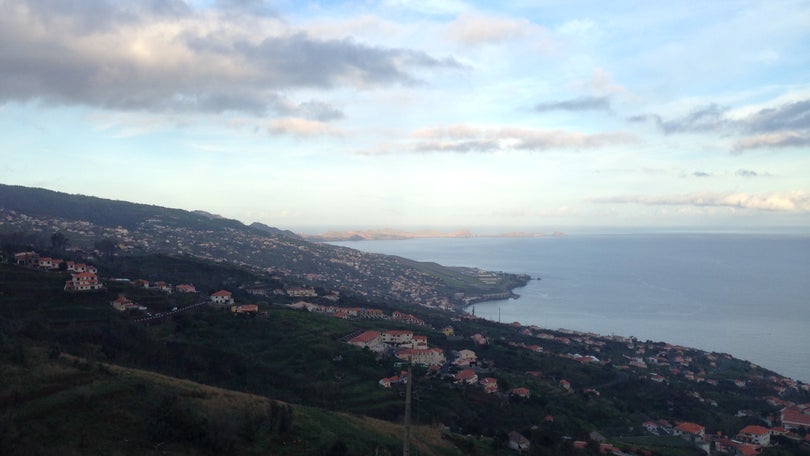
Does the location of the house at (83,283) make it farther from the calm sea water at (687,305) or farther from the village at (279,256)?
the calm sea water at (687,305)

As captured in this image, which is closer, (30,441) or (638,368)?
(30,441)

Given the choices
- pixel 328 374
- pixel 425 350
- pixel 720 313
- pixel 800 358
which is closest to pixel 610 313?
pixel 720 313

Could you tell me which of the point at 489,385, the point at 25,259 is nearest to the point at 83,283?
the point at 25,259

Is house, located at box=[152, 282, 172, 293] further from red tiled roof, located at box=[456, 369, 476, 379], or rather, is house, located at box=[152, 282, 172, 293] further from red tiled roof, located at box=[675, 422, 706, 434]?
red tiled roof, located at box=[675, 422, 706, 434]

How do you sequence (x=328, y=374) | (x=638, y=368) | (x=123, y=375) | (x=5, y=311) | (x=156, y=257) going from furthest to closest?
(x=156, y=257), (x=638, y=368), (x=328, y=374), (x=5, y=311), (x=123, y=375)

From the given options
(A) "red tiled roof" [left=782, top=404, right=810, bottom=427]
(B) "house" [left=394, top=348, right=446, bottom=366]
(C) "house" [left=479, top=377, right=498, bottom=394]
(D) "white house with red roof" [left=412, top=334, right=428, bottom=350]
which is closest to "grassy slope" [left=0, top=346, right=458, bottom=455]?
(C) "house" [left=479, top=377, right=498, bottom=394]

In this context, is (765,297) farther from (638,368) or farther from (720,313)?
(638,368)

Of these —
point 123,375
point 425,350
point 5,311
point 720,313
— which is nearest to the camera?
point 123,375
